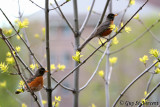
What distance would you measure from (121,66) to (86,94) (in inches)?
72.3

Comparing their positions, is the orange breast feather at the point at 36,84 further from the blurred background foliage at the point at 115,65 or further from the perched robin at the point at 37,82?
the blurred background foliage at the point at 115,65

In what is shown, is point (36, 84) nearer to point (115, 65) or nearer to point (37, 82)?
point (37, 82)

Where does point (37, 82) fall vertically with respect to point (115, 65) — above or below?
below

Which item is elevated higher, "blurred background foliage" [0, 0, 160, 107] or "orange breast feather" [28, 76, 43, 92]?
"blurred background foliage" [0, 0, 160, 107]

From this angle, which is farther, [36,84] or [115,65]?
[115,65]

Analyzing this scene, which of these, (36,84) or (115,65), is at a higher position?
(115,65)

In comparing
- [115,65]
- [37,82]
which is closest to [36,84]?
[37,82]

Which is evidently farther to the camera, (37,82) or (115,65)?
(115,65)

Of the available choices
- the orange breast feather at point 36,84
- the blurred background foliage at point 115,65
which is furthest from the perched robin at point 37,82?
the blurred background foliage at point 115,65

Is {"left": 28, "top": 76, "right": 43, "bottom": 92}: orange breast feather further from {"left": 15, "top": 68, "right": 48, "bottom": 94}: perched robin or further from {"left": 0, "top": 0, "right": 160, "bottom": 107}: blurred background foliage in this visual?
{"left": 0, "top": 0, "right": 160, "bottom": 107}: blurred background foliage

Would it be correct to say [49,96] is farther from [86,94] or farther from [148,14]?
[86,94]

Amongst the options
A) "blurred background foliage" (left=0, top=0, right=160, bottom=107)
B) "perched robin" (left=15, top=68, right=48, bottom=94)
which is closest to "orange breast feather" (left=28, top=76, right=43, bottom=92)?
"perched robin" (left=15, top=68, right=48, bottom=94)

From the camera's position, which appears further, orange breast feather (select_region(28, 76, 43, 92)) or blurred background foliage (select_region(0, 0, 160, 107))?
blurred background foliage (select_region(0, 0, 160, 107))

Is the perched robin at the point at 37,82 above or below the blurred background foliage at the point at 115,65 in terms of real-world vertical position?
below
